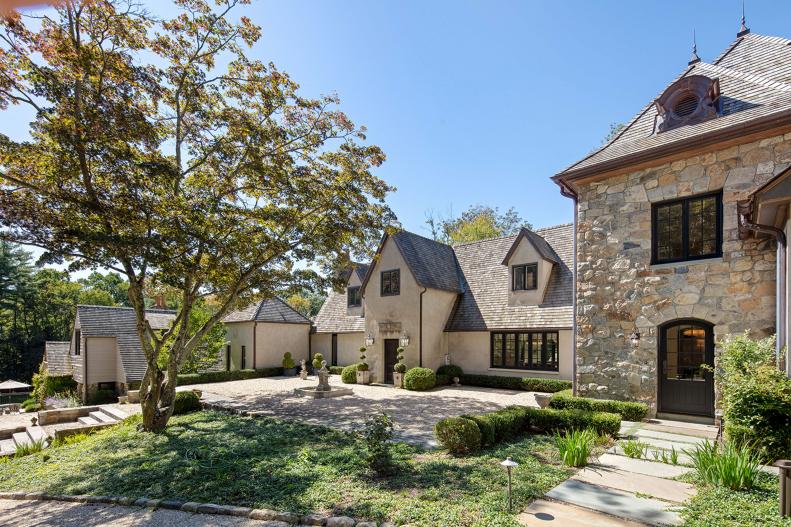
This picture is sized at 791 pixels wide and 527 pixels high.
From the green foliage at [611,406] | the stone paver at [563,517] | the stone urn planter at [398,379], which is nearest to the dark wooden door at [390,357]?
the stone urn planter at [398,379]

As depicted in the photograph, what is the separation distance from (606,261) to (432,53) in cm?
787

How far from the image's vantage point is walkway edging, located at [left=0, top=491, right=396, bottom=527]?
5.40m

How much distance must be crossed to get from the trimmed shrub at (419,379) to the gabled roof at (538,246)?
19.7 feet

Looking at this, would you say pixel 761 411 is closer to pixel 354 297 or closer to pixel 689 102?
pixel 689 102

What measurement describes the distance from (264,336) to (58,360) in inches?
476

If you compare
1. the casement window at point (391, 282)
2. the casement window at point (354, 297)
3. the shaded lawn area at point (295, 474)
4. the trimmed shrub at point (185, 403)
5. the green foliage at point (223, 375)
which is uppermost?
the casement window at point (391, 282)

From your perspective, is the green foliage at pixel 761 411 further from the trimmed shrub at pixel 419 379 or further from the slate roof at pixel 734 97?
the trimmed shrub at pixel 419 379

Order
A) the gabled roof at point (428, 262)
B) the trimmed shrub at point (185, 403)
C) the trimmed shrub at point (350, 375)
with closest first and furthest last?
the trimmed shrub at point (185, 403), the gabled roof at point (428, 262), the trimmed shrub at point (350, 375)

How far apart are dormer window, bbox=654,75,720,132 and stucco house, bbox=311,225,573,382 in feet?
25.2

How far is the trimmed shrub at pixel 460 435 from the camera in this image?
7973 mm

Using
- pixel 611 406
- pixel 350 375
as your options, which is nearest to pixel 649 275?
pixel 611 406

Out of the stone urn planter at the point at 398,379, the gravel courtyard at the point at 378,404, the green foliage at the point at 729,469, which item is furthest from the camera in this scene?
the stone urn planter at the point at 398,379

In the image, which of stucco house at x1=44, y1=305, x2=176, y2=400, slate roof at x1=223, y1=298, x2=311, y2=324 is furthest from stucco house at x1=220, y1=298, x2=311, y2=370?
stucco house at x1=44, y1=305, x2=176, y2=400

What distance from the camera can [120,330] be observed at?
23.0 meters
